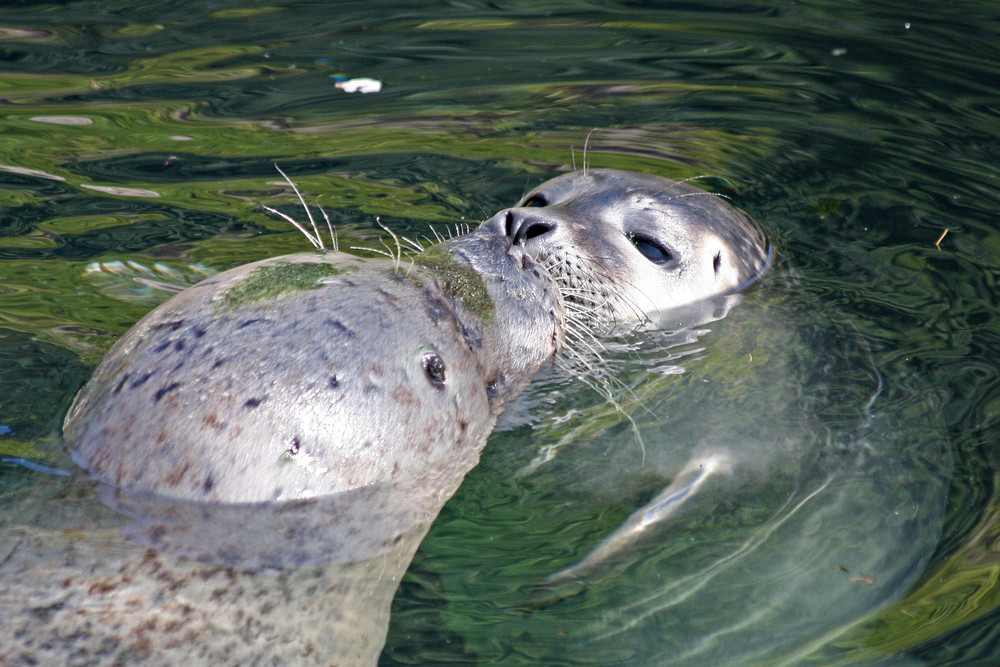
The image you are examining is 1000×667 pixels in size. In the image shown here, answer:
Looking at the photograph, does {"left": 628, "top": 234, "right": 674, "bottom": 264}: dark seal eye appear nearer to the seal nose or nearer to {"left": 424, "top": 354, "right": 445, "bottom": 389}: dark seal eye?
the seal nose

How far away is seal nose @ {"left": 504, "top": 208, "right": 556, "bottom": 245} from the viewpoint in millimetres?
3638

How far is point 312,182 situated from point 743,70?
325 cm

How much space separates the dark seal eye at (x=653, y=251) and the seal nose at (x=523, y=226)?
0.70 metres

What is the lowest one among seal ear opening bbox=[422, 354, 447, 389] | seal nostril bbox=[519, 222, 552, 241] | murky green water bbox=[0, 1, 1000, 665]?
murky green water bbox=[0, 1, 1000, 665]

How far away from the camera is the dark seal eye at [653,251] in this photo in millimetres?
4492

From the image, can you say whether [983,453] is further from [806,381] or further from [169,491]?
[169,491]

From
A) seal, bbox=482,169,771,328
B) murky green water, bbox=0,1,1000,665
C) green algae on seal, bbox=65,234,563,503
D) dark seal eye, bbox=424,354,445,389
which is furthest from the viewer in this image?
seal, bbox=482,169,771,328

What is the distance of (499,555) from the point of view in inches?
119

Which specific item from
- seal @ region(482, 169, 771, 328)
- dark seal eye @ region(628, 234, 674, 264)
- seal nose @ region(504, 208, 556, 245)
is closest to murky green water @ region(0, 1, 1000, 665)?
seal @ region(482, 169, 771, 328)

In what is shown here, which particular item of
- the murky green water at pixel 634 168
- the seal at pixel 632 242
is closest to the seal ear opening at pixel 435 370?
the murky green water at pixel 634 168

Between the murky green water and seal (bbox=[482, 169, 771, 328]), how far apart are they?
21 centimetres

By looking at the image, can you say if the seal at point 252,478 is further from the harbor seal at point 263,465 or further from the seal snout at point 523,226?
the seal snout at point 523,226

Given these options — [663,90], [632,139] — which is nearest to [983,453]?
[632,139]

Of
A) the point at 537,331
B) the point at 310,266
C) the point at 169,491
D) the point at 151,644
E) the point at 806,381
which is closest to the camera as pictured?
the point at 151,644
